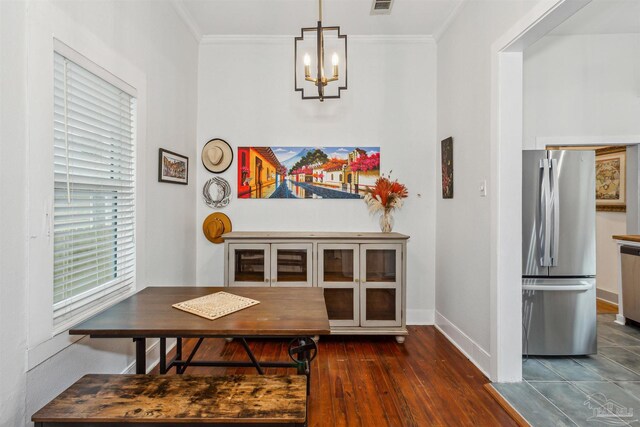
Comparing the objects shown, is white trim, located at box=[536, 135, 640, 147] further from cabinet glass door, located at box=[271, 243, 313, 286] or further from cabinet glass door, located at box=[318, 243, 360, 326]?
cabinet glass door, located at box=[271, 243, 313, 286]

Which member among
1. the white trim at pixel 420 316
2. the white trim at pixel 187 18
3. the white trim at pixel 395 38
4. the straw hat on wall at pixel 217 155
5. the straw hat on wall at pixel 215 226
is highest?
the white trim at pixel 395 38

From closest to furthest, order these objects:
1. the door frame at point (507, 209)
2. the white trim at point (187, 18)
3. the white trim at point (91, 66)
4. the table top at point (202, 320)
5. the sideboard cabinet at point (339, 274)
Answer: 1. the table top at point (202, 320)
2. the white trim at point (91, 66)
3. the door frame at point (507, 209)
4. the white trim at point (187, 18)
5. the sideboard cabinet at point (339, 274)

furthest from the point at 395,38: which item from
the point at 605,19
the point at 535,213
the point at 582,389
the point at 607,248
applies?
the point at 607,248

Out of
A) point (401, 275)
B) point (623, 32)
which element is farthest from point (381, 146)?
point (623, 32)

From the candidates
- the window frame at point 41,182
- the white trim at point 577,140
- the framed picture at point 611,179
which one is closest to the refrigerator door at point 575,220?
the white trim at point 577,140

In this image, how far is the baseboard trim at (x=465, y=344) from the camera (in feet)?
8.46

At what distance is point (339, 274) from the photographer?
3.23 meters

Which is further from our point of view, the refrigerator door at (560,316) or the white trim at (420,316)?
the white trim at (420,316)

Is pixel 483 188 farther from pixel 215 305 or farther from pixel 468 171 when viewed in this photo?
pixel 215 305

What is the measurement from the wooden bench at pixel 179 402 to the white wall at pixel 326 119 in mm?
2221

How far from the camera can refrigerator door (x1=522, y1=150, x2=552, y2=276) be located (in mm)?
2742

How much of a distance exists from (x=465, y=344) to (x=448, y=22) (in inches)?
120

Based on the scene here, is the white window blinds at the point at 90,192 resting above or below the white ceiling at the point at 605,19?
below

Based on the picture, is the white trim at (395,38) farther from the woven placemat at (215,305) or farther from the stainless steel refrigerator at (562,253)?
the woven placemat at (215,305)
